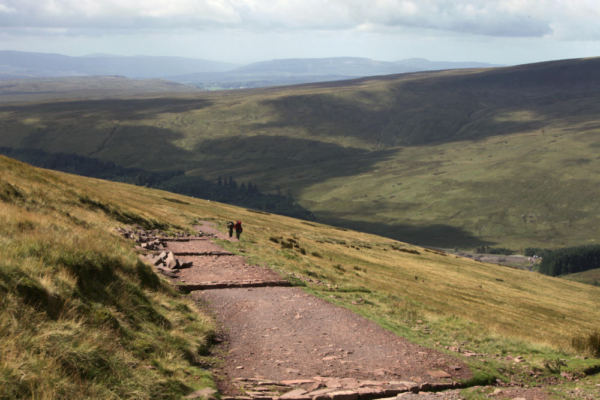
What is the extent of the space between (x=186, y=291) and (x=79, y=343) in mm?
9773

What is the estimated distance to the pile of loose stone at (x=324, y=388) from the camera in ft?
34.6

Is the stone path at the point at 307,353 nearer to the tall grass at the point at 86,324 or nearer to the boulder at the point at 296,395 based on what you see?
A: the boulder at the point at 296,395

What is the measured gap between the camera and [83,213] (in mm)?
29547

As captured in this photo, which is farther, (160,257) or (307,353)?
(160,257)

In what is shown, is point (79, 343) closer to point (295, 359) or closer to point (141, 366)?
point (141, 366)

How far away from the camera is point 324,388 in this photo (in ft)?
36.4

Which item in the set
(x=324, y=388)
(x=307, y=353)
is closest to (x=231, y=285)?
(x=307, y=353)

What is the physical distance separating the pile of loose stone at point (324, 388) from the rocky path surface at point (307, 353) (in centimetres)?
2

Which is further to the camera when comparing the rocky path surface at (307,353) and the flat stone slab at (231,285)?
the flat stone slab at (231,285)

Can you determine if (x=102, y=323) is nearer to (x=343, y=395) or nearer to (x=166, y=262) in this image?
(x=343, y=395)

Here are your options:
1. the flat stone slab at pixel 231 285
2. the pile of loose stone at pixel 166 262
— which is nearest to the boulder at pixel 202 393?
the flat stone slab at pixel 231 285

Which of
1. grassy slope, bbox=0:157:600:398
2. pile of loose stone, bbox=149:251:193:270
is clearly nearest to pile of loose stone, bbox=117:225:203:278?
pile of loose stone, bbox=149:251:193:270

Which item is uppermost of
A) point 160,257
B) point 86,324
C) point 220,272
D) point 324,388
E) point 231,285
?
point 86,324

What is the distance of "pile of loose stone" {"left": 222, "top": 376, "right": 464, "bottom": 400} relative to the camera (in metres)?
10.5
